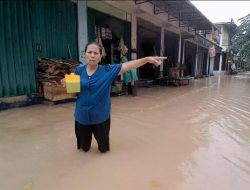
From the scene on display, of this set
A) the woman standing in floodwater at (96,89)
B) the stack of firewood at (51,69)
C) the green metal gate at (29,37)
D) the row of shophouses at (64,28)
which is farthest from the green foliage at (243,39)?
the woman standing in floodwater at (96,89)

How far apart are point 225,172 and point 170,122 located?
2103mm

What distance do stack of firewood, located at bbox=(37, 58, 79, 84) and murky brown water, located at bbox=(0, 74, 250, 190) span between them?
114 centimetres

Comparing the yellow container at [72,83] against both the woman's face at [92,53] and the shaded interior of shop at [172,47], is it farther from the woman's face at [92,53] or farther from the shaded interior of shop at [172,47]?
the shaded interior of shop at [172,47]

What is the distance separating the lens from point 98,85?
271 centimetres

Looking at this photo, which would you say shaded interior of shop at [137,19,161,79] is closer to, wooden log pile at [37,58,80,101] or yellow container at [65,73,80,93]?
wooden log pile at [37,58,80,101]

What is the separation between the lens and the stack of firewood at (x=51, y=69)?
5.88 m

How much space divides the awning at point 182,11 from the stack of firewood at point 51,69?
12.9ft

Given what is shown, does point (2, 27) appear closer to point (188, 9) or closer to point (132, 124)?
point (132, 124)

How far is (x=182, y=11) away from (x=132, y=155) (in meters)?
9.29

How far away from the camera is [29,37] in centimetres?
586

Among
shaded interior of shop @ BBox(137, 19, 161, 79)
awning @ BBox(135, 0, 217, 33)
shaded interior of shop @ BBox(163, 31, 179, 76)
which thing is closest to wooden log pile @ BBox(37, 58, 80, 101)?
awning @ BBox(135, 0, 217, 33)

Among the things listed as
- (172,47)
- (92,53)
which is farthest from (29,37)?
(172,47)

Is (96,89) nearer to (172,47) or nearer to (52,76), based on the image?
(52,76)

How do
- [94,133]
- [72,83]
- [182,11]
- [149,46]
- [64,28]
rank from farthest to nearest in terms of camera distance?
1. [149,46]
2. [182,11]
3. [64,28]
4. [94,133]
5. [72,83]
